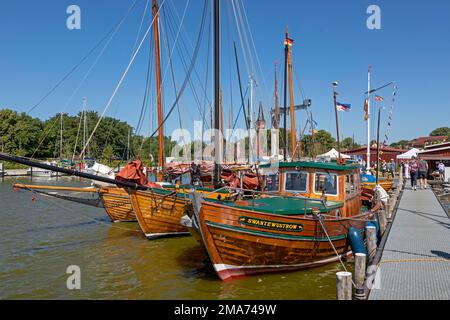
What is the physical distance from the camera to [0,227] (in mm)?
18891

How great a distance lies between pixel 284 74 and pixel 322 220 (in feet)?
44.4

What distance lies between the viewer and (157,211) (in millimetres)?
16078

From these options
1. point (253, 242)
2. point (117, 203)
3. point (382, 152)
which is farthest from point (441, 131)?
point (253, 242)

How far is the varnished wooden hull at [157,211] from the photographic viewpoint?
15.9 meters

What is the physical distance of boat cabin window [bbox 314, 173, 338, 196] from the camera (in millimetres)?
12469

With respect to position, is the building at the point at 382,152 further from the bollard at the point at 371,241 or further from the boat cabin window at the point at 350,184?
the bollard at the point at 371,241

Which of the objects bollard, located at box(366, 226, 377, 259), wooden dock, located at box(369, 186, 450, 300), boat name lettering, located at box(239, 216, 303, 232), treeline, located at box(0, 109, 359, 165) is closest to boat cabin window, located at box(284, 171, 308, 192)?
boat name lettering, located at box(239, 216, 303, 232)

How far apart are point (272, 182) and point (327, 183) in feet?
5.98

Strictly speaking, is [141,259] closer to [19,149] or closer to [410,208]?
[410,208]

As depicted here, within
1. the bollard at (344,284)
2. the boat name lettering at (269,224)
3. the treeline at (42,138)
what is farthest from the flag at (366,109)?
the treeline at (42,138)

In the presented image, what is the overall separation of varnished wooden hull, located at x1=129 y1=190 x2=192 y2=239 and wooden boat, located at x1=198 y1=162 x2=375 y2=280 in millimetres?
5098

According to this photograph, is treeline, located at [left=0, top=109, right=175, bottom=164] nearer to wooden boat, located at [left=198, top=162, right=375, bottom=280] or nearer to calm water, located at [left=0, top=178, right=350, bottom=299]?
calm water, located at [left=0, top=178, right=350, bottom=299]
